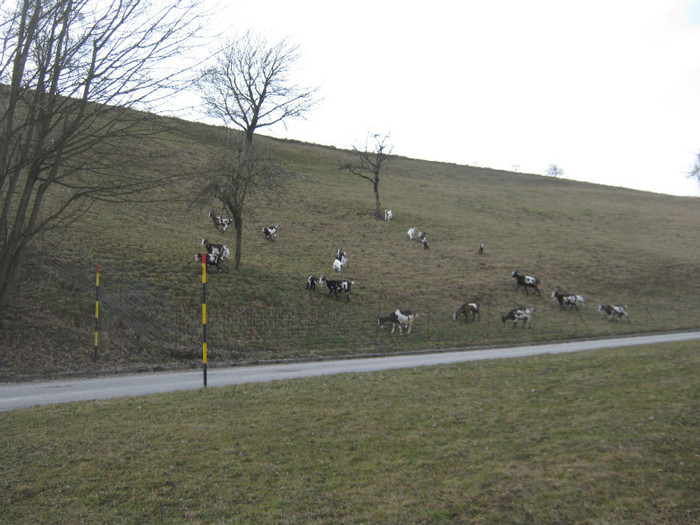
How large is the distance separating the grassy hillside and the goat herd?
0.63 m

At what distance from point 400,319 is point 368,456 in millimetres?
16410

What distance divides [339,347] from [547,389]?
1116 cm

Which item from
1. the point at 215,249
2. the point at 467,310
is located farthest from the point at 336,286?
the point at 467,310

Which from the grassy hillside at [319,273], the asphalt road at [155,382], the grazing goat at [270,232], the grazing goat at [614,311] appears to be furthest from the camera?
the grazing goat at [270,232]

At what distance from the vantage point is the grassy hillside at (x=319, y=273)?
16906 mm

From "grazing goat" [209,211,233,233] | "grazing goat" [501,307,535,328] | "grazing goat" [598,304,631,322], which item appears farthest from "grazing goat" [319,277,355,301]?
"grazing goat" [598,304,631,322]

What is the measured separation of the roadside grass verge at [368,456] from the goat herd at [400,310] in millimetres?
13068

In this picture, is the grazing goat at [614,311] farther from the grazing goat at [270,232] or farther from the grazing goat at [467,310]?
the grazing goat at [270,232]

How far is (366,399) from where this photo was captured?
9289 millimetres

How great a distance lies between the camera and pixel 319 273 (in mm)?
29219

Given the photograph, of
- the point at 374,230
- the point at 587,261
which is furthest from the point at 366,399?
the point at 587,261

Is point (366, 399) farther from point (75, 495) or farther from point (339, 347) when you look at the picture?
point (339, 347)

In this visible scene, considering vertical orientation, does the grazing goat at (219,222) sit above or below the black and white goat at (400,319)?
above

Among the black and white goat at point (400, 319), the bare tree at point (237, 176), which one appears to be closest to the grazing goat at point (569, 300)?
the black and white goat at point (400, 319)
